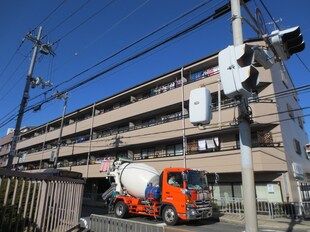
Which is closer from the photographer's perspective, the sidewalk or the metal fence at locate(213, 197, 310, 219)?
the sidewalk

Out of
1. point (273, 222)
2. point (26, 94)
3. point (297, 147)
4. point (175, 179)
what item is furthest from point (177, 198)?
point (297, 147)

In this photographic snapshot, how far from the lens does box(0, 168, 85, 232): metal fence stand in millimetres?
4637

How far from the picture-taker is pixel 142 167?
52.6 feet

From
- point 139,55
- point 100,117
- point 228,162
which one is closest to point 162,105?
point 228,162

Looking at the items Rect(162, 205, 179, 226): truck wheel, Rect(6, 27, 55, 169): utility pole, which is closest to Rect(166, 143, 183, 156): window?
Rect(162, 205, 179, 226): truck wheel

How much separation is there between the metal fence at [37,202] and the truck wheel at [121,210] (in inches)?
327

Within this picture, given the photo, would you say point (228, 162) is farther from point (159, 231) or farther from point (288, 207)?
point (159, 231)

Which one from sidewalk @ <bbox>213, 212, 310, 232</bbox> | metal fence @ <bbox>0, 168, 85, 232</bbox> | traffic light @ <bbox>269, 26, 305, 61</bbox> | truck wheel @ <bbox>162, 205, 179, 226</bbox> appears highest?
traffic light @ <bbox>269, 26, 305, 61</bbox>

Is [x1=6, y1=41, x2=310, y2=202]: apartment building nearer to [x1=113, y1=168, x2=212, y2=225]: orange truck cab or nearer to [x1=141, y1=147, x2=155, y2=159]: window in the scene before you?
[x1=141, y1=147, x2=155, y2=159]: window

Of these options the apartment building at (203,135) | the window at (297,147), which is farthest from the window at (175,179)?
the window at (297,147)

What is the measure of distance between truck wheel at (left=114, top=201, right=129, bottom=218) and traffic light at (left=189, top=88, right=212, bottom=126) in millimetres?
12087

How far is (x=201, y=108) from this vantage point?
436 cm

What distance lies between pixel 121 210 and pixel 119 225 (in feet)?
29.0

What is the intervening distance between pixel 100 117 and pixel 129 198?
62.1ft
